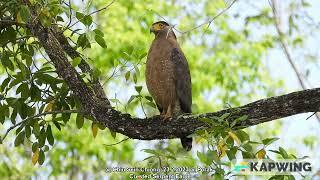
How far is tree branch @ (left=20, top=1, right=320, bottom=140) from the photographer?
10.9 ft

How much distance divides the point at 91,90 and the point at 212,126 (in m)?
1.07

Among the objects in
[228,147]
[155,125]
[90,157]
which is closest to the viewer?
[228,147]

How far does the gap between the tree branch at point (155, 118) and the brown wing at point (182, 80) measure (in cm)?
120

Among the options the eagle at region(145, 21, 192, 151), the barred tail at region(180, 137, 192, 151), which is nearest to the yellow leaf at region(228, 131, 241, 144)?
the barred tail at region(180, 137, 192, 151)

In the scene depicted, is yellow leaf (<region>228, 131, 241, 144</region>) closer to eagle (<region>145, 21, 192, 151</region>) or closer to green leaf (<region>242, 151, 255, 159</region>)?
green leaf (<region>242, 151, 255, 159</region>)

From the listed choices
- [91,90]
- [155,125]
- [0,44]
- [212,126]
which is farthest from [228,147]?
[0,44]

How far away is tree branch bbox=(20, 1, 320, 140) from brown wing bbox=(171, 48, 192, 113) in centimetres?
120

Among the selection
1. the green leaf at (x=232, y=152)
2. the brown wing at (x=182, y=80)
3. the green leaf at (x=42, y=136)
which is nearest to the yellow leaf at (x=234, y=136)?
the green leaf at (x=232, y=152)

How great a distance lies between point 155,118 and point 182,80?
51.2 inches

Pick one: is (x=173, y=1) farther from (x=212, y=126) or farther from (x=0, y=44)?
(x=212, y=126)

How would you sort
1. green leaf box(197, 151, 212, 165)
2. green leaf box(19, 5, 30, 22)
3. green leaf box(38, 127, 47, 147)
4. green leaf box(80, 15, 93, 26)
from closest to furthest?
1. green leaf box(197, 151, 212, 165)
2. green leaf box(19, 5, 30, 22)
3. green leaf box(80, 15, 93, 26)
4. green leaf box(38, 127, 47, 147)

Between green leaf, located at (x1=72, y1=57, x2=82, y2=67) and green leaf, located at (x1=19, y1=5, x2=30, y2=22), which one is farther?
green leaf, located at (x1=72, y1=57, x2=82, y2=67)

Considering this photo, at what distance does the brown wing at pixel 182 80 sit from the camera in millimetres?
5270

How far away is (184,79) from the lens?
5.31 m
